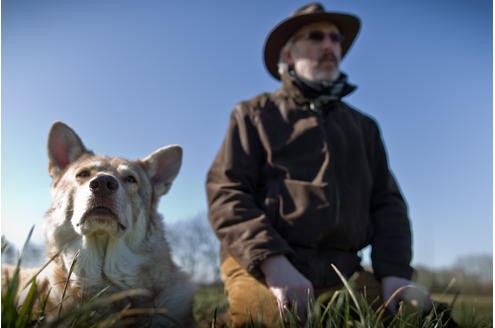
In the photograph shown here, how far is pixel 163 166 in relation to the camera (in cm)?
337

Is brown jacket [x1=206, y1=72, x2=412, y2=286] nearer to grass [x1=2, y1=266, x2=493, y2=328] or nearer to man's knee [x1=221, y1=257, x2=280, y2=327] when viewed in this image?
man's knee [x1=221, y1=257, x2=280, y2=327]

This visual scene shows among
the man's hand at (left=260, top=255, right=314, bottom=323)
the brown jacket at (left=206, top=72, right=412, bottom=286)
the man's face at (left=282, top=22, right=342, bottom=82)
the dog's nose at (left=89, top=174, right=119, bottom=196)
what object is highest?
the man's face at (left=282, top=22, right=342, bottom=82)

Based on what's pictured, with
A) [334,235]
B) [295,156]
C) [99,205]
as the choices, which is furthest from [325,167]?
[99,205]

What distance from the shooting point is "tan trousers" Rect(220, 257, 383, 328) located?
9.32 feet

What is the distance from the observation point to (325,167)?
3449 mm

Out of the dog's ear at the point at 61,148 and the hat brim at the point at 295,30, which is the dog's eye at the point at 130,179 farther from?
the hat brim at the point at 295,30

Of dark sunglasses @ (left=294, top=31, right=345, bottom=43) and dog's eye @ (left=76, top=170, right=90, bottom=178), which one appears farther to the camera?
dark sunglasses @ (left=294, top=31, right=345, bottom=43)

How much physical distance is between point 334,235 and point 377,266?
1.51ft

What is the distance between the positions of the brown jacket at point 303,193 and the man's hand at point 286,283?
7 cm

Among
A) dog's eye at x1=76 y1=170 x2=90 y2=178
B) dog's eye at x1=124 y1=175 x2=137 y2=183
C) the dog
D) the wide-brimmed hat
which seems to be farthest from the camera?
the wide-brimmed hat

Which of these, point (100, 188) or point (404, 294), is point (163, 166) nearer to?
point (100, 188)

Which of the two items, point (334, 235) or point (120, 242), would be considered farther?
point (334, 235)

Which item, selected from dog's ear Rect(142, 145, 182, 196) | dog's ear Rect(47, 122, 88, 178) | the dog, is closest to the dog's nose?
the dog

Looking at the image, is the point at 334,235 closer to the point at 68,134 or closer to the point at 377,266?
the point at 377,266
